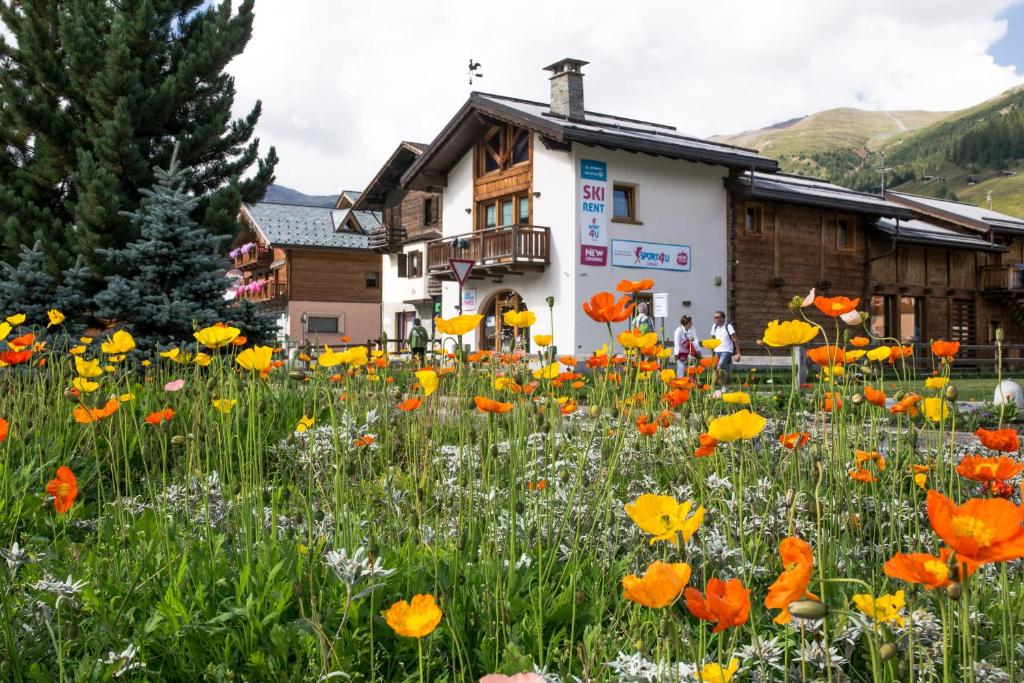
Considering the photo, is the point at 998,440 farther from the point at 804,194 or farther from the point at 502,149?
the point at 804,194

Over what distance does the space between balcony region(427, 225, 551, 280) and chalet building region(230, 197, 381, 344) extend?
49.7 feet

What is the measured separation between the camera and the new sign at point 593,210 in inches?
814

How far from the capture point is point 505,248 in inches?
846

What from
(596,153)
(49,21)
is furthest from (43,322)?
(596,153)

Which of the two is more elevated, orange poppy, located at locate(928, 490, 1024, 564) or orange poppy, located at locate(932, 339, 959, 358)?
orange poppy, located at locate(932, 339, 959, 358)

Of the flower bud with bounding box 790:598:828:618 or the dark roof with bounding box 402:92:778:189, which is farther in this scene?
the dark roof with bounding box 402:92:778:189

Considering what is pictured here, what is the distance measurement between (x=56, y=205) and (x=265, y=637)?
1214 cm

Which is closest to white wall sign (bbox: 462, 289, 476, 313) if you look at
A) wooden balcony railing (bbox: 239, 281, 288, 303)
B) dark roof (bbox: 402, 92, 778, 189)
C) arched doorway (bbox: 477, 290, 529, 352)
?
arched doorway (bbox: 477, 290, 529, 352)

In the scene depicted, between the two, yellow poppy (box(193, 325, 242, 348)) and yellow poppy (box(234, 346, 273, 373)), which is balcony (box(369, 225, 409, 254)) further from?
yellow poppy (box(234, 346, 273, 373))

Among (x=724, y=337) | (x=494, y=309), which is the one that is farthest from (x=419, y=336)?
(x=494, y=309)

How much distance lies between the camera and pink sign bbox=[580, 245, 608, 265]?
20.7m

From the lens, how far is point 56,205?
12055mm

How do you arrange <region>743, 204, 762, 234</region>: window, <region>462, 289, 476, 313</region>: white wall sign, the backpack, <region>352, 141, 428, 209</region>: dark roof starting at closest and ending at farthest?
the backpack < <region>743, 204, 762, 234</region>: window < <region>462, 289, 476, 313</region>: white wall sign < <region>352, 141, 428, 209</region>: dark roof

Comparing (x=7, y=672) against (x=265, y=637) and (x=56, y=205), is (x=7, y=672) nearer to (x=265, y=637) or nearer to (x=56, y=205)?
(x=265, y=637)
